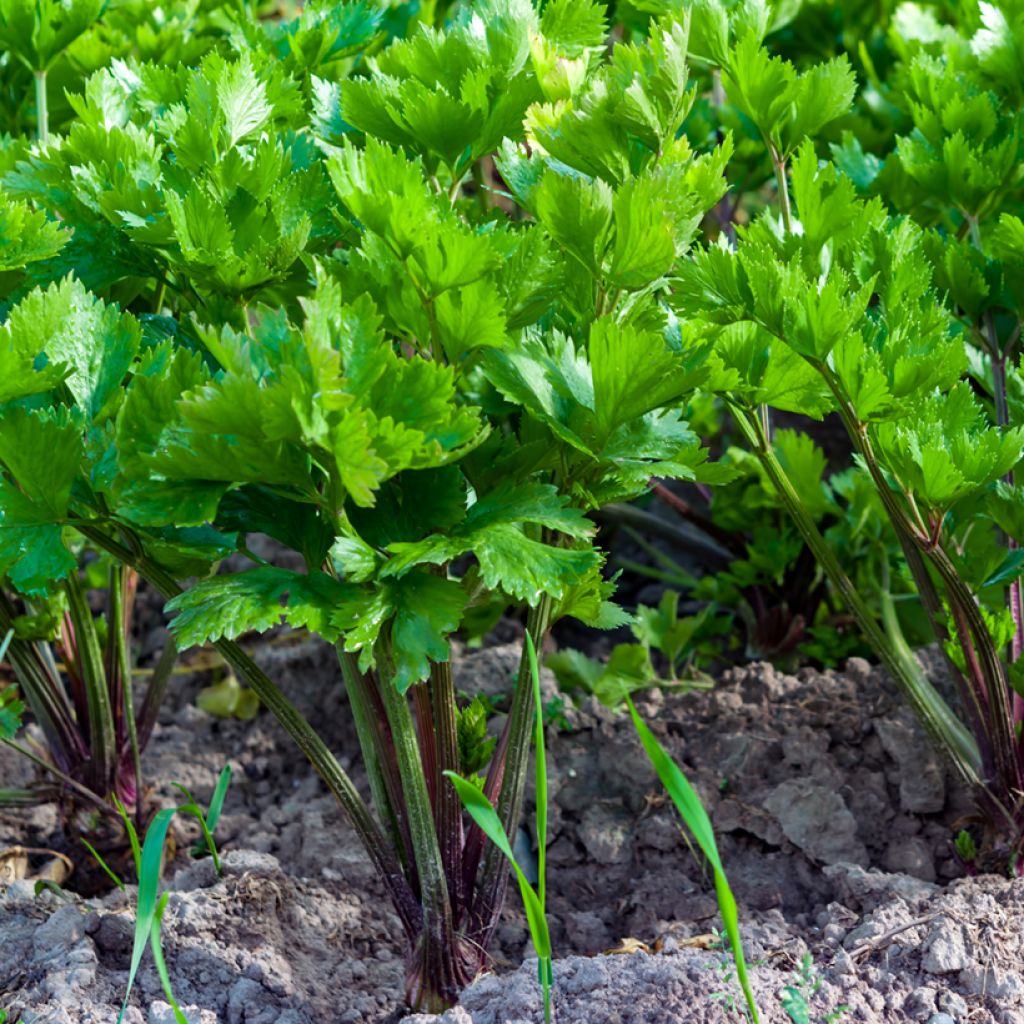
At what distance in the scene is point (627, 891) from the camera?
5.45 ft

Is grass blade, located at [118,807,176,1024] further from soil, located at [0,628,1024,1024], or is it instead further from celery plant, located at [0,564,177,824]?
celery plant, located at [0,564,177,824]

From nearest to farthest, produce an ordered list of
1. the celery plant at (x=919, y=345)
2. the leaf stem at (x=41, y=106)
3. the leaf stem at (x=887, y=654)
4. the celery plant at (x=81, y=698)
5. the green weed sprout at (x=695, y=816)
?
the green weed sprout at (x=695, y=816) < the celery plant at (x=919, y=345) < the leaf stem at (x=887, y=654) < the celery plant at (x=81, y=698) < the leaf stem at (x=41, y=106)

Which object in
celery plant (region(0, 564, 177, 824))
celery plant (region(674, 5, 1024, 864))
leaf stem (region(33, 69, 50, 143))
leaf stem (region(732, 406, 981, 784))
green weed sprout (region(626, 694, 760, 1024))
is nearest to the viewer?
green weed sprout (region(626, 694, 760, 1024))

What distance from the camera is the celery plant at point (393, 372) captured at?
1.08 meters

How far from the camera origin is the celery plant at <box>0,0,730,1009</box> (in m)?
1.08

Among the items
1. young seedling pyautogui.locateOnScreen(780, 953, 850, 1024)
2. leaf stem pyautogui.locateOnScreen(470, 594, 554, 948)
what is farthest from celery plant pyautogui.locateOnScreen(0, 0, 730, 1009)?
young seedling pyautogui.locateOnScreen(780, 953, 850, 1024)

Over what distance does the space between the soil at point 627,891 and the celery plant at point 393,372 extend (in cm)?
20

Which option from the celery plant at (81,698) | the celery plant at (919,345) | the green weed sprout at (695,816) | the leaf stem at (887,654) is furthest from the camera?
the celery plant at (81,698)

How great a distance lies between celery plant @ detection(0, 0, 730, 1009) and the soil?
0.20 metres

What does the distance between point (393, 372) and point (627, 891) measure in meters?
0.87

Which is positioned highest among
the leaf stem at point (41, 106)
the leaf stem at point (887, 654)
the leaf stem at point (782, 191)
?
the leaf stem at point (41, 106)

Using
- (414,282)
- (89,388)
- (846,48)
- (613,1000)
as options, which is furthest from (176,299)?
(846,48)

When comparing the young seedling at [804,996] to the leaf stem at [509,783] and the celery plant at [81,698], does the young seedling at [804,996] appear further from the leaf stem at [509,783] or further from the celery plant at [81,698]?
the celery plant at [81,698]

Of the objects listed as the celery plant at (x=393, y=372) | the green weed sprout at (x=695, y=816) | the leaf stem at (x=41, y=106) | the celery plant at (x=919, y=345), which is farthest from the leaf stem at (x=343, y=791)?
the leaf stem at (x=41, y=106)
